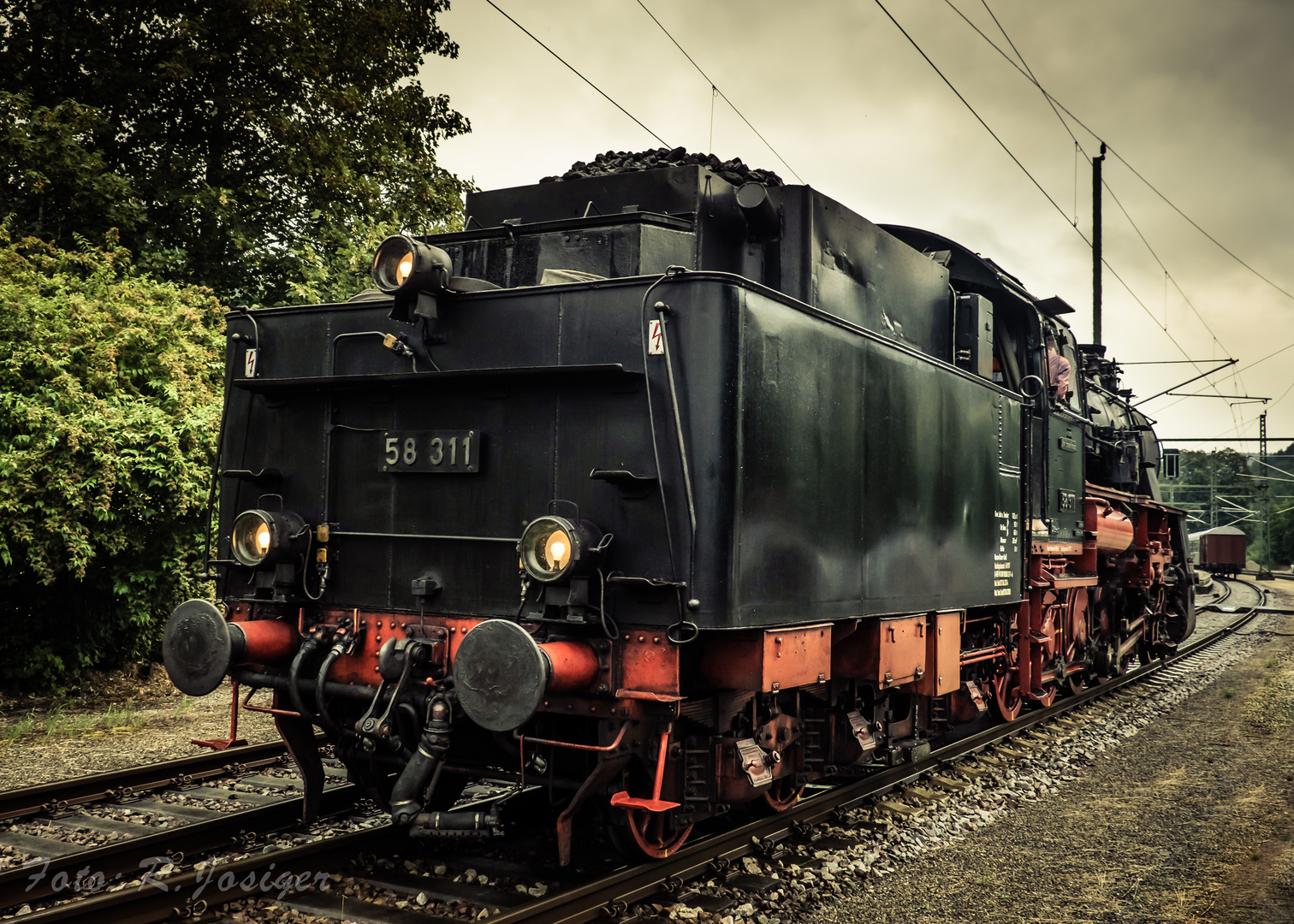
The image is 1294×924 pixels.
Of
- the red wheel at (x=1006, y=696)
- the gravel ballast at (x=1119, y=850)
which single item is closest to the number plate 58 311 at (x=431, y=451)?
the gravel ballast at (x=1119, y=850)

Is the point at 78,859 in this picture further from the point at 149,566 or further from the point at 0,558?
the point at 149,566

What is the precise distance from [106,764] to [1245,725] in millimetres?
9462

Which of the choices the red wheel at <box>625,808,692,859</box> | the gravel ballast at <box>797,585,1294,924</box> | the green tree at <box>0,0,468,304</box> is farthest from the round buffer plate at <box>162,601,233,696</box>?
the green tree at <box>0,0,468,304</box>

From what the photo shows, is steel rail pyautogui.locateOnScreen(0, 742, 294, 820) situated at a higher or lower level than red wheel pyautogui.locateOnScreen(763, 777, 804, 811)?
lower

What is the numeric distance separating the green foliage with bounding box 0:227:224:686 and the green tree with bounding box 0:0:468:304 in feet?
9.98

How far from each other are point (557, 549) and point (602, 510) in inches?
12.2

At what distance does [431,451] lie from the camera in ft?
15.9

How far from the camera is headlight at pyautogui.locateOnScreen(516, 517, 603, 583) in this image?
Result: 164 inches

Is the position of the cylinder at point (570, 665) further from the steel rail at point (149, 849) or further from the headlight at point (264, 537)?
the steel rail at point (149, 849)

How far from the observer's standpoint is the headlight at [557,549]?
4.17 meters

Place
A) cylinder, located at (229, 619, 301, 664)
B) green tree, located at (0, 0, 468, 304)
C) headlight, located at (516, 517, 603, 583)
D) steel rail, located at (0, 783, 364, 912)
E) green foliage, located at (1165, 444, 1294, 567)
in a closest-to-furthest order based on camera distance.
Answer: headlight, located at (516, 517, 603, 583)
steel rail, located at (0, 783, 364, 912)
cylinder, located at (229, 619, 301, 664)
green tree, located at (0, 0, 468, 304)
green foliage, located at (1165, 444, 1294, 567)

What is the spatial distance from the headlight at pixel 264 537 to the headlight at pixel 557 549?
1.36 meters

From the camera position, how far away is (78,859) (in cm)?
454

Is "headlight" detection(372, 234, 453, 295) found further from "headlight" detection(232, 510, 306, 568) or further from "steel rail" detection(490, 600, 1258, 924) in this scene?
"steel rail" detection(490, 600, 1258, 924)
